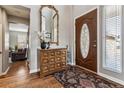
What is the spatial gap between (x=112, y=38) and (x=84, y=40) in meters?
1.20

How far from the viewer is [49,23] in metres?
3.57

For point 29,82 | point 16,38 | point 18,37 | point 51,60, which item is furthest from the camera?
point 18,37

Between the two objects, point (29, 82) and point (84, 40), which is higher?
point (84, 40)

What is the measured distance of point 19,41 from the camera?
751 cm

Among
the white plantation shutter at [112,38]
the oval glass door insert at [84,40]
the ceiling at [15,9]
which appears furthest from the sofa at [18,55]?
the white plantation shutter at [112,38]

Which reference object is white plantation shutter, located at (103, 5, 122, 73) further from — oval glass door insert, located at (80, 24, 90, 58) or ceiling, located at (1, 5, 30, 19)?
ceiling, located at (1, 5, 30, 19)

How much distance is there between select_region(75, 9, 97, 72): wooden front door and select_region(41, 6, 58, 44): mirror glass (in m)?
0.83

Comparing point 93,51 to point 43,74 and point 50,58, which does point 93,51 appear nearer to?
point 50,58

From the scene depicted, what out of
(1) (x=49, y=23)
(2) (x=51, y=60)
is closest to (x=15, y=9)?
(1) (x=49, y=23)

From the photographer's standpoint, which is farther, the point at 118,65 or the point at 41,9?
the point at 41,9

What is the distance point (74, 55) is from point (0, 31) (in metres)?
2.67

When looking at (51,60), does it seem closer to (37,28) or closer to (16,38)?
(37,28)

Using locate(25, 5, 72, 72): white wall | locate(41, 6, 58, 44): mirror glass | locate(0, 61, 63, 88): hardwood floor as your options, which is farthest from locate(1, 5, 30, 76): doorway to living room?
locate(0, 61, 63, 88): hardwood floor
